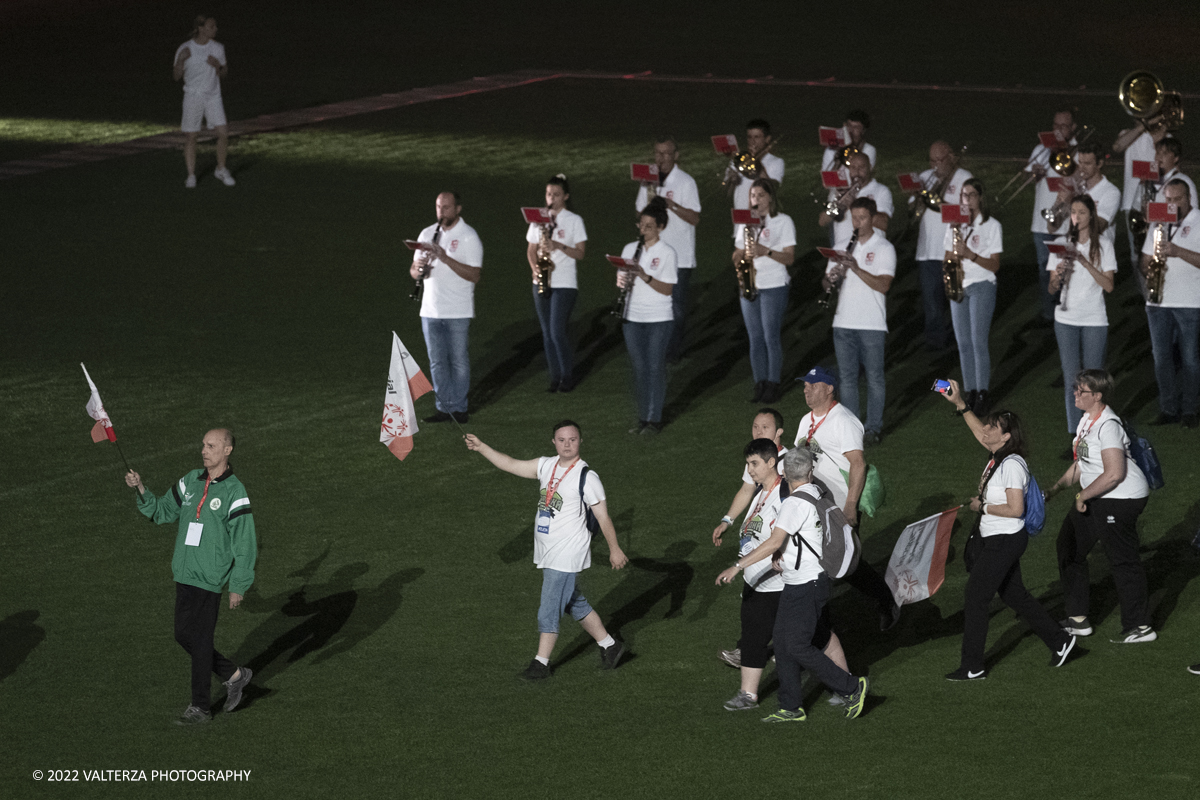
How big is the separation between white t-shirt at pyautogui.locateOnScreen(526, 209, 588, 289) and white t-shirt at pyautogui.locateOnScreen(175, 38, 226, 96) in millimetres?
9247

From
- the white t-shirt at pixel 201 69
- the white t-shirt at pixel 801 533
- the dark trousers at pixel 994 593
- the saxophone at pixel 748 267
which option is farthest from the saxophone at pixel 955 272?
the white t-shirt at pixel 201 69

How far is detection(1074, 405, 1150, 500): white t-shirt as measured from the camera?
32.8 feet

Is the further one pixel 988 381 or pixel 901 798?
pixel 988 381

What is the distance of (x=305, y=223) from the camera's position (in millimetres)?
22422

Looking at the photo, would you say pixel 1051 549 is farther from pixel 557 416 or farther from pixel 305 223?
pixel 305 223

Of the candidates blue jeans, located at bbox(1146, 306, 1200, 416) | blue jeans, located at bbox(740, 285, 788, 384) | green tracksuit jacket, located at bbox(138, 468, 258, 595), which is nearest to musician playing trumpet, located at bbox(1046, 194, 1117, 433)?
blue jeans, located at bbox(1146, 306, 1200, 416)

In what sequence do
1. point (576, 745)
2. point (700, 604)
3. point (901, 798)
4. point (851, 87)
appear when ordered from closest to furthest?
point (901, 798) → point (576, 745) → point (700, 604) → point (851, 87)

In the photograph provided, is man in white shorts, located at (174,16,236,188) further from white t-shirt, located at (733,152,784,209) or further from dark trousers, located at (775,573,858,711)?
dark trousers, located at (775,573,858,711)

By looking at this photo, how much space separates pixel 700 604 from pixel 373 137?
692 inches

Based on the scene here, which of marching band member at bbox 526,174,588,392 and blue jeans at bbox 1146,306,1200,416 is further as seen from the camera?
marching band member at bbox 526,174,588,392

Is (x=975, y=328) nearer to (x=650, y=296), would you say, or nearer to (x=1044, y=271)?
(x=650, y=296)

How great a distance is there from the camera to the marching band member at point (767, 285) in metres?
15.2

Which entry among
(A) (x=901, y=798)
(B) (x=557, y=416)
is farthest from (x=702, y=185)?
(A) (x=901, y=798)

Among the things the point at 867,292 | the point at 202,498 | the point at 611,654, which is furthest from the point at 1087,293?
the point at 202,498
